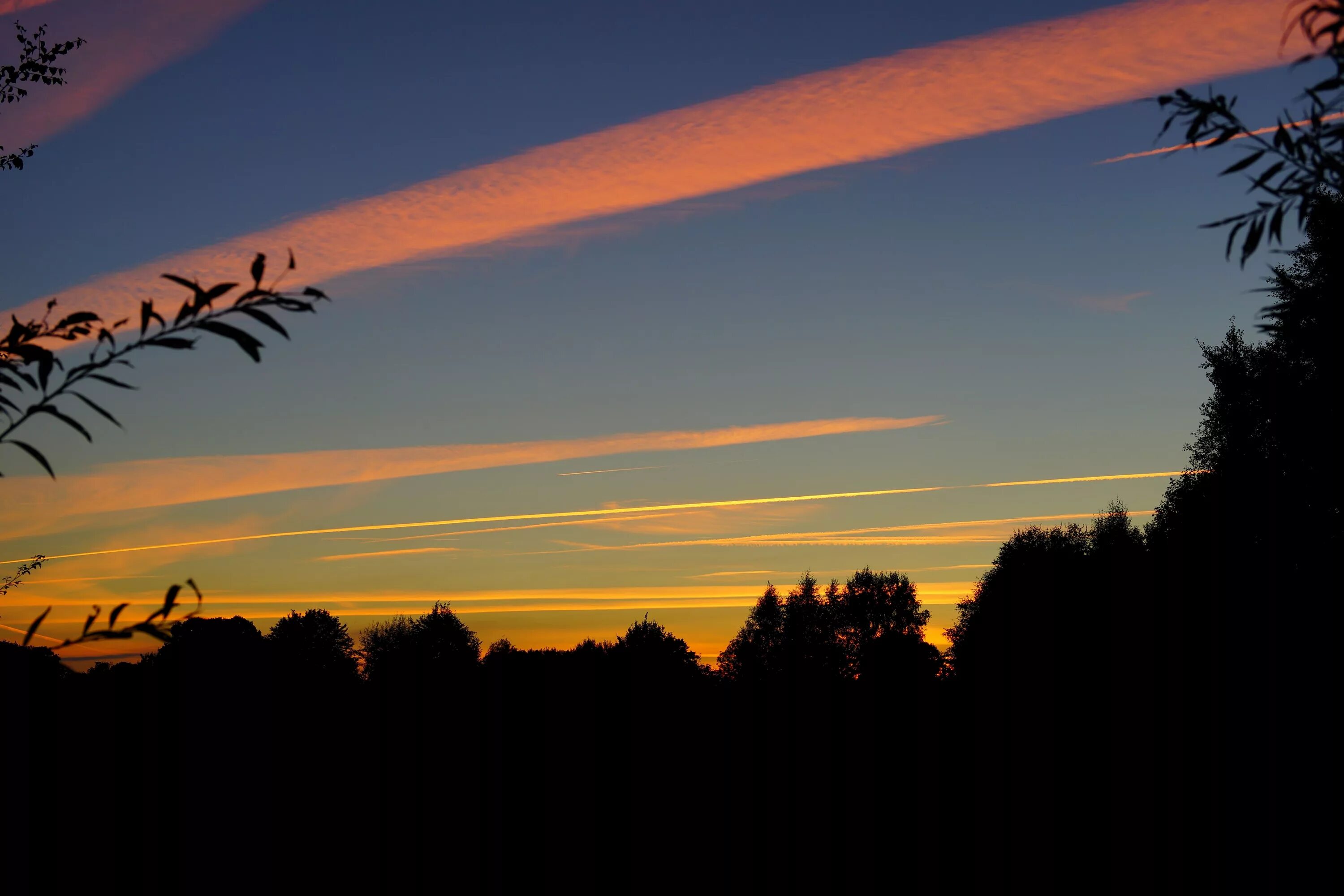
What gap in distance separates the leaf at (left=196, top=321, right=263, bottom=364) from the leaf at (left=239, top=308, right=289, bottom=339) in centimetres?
4

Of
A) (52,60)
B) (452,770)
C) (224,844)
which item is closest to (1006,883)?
(452,770)

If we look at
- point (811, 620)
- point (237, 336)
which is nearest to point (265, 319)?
point (237, 336)

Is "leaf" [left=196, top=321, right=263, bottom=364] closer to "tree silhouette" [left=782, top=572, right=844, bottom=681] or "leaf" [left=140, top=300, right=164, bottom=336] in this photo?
"leaf" [left=140, top=300, right=164, bottom=336]

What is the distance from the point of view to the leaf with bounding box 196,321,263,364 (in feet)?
7.74

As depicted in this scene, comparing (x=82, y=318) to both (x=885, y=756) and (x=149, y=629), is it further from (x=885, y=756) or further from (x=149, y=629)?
(x=885, y=756)

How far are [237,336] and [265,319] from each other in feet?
0.23

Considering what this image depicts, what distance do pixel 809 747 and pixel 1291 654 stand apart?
11.9 ft

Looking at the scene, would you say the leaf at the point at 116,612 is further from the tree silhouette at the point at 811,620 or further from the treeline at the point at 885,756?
the tree silhouette at the point at 811,620

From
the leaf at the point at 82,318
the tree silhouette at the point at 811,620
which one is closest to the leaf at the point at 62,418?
the leaf at the point at 82,318

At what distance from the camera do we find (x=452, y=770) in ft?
19.6

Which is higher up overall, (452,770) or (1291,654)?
(1291,654)

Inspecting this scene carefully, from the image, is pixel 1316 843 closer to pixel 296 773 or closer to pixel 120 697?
pixel 296 773

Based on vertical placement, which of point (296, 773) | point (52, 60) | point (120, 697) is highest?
point (52, 60)

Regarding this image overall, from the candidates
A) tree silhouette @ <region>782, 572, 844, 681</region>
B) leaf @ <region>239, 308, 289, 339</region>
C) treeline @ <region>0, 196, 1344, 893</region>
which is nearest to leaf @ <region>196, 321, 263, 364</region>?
leaf @ <region>239, 308, 289, 339</region>
